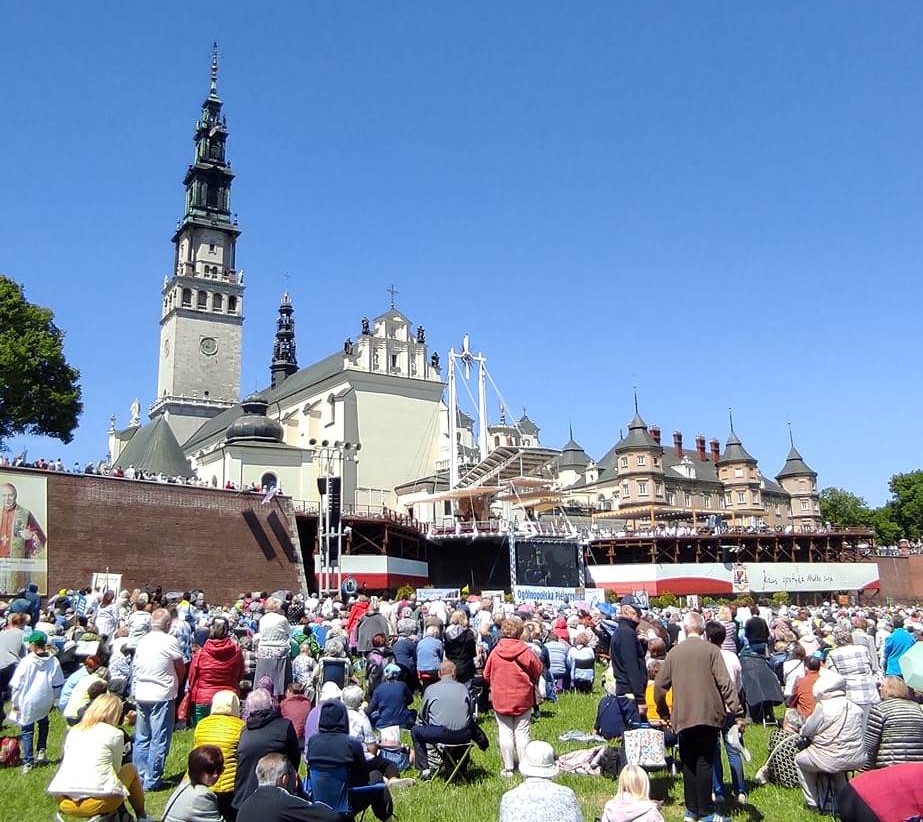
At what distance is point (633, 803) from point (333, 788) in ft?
9.23

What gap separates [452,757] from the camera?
30.6 ft

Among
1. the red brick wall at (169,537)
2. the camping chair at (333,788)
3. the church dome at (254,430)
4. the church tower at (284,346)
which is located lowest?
the camping chair at (333,788)

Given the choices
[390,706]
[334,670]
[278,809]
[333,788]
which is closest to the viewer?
[278,809]

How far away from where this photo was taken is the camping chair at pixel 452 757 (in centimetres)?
929

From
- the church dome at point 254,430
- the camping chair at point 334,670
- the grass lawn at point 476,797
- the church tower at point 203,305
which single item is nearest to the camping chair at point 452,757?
the grass lawn at point 476,797

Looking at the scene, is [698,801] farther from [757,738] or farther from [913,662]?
[757,738]

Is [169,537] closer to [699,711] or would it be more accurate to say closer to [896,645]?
[896,645]

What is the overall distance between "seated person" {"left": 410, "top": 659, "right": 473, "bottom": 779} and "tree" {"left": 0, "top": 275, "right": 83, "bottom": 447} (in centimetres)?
3950

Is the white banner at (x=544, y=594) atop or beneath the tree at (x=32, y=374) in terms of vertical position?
beneath

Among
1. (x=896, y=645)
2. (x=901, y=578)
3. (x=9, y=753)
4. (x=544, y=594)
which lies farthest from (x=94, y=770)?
(x=901, y=578)

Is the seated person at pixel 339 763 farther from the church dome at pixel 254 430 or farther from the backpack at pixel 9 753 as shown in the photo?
the church dome at pixel 254 430

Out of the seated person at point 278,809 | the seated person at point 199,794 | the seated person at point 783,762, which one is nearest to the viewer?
the seated person at point 278,809

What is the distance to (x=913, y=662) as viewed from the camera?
29.6 ft

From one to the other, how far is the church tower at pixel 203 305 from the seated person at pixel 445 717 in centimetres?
7452
